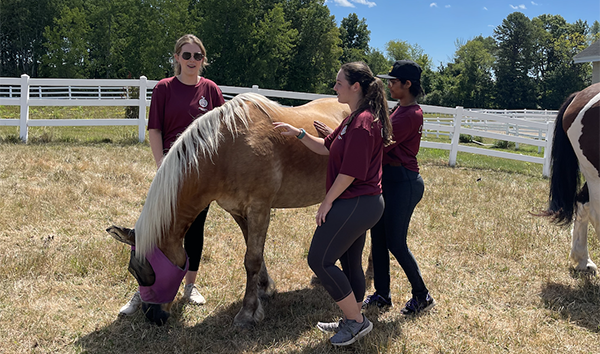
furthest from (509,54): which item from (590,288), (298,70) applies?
(590,288)

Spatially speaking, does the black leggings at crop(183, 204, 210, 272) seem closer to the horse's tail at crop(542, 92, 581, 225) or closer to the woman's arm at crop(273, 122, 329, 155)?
the woman's arm at crop(273, 122, 329, 155)

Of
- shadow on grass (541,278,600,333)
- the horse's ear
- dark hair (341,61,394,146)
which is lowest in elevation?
shadow on grass (541,278,600,333)

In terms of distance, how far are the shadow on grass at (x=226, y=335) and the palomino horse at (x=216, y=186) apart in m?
0.14

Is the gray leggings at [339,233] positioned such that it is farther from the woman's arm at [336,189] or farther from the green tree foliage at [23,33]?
the green tree foliage at [23,33]

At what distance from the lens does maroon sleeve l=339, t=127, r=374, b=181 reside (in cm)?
248

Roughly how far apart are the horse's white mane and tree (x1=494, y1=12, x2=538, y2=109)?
5588cm

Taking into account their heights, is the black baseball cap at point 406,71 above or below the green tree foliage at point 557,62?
below

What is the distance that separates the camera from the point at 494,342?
123 inches

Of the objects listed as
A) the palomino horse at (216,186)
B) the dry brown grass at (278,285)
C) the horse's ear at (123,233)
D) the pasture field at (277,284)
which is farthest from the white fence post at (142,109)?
the horse's ear at (123,233)

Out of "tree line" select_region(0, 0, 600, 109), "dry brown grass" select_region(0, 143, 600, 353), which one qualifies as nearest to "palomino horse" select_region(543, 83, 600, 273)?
"dry brown grass" select_region(0, 143, 600, 353)

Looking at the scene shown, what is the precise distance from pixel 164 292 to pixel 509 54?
61852 mm

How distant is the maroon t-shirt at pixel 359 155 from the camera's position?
248 cm

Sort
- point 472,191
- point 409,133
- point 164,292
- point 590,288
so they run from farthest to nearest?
point 472,191, point 590,288, point 409,133, point 164,292

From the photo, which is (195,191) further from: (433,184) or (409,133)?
(433,184)
